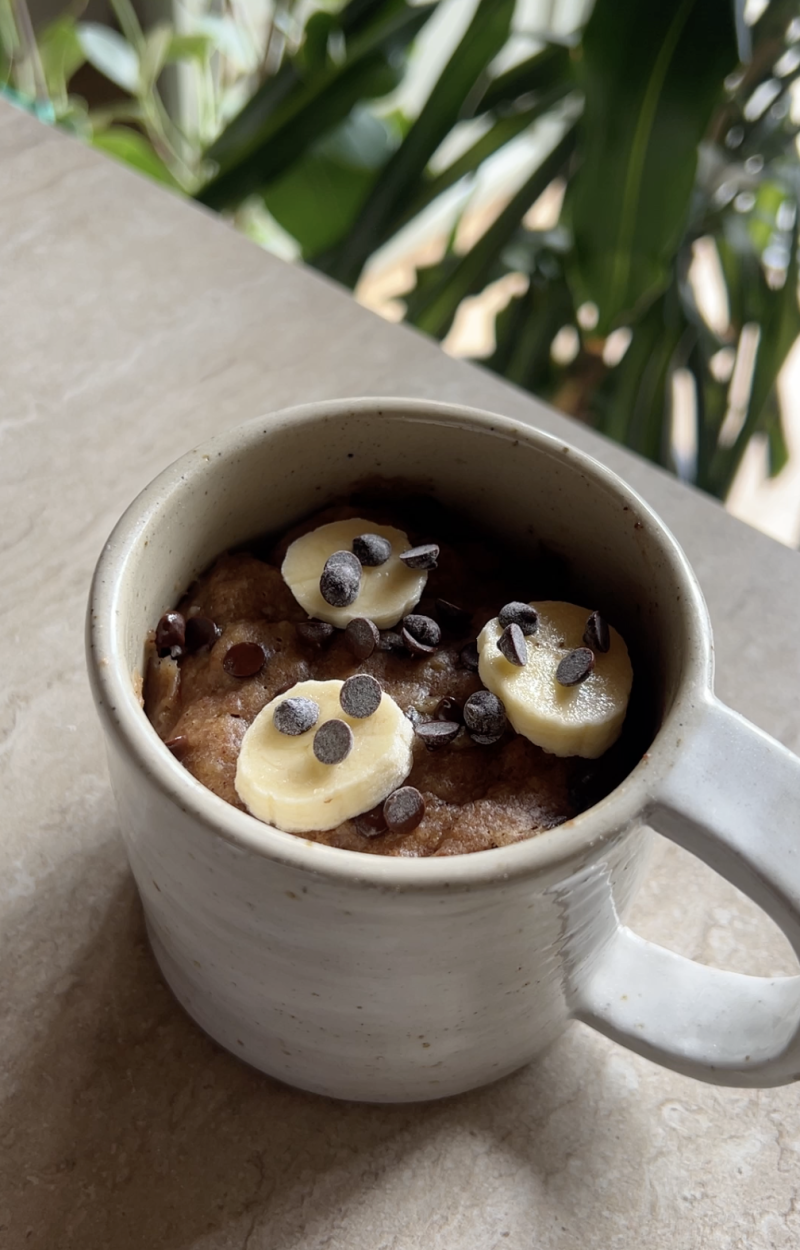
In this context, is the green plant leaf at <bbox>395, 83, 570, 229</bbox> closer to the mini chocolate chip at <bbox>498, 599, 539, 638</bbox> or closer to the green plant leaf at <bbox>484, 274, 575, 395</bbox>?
the green plant leaf at <bbox>484, 274, 575, 395</bbox>

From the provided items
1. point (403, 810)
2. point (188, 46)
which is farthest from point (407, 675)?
point (188, 46)

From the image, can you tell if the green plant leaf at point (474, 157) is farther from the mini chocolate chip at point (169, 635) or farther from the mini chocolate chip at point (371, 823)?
the mini chocolate chip at point (371, 823)

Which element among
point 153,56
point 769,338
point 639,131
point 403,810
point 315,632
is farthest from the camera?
point 153,56

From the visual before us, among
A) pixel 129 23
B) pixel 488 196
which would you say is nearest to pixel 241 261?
pixel 129 23

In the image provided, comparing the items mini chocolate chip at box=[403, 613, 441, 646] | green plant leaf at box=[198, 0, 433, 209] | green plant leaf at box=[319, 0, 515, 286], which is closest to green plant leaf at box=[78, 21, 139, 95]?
green plant leaf at box=[198, 0, 433, 209]

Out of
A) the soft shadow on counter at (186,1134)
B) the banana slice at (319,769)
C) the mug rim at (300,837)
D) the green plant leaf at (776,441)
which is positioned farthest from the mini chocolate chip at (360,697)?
the green plant leaf at (776,441)

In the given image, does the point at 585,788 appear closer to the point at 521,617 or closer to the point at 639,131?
the point at 521,617
